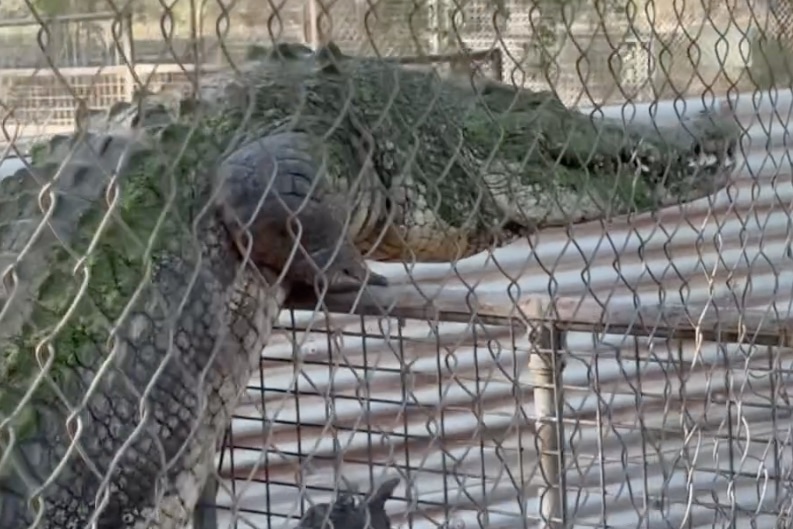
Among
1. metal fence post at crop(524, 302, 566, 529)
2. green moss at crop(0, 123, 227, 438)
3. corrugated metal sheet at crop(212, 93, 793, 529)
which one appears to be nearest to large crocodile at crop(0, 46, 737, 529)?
green moss at crop(0, 123, 227, 438)

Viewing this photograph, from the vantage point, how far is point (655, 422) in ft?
12.1

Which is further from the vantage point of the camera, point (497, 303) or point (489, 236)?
point (489, 236)

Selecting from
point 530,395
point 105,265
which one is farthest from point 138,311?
point 530,395

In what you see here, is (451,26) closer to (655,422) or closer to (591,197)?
(591,197)

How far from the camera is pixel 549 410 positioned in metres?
2.30

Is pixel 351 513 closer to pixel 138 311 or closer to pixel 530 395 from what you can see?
pixel 138 311

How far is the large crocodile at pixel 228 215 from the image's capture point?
179cm

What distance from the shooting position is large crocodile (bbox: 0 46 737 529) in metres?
1.79

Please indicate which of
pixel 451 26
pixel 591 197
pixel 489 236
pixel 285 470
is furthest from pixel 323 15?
pixel 285 470

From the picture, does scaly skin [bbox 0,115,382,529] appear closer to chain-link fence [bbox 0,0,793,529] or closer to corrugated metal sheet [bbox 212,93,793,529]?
chain-link fence [bbox 0,0,793,529]

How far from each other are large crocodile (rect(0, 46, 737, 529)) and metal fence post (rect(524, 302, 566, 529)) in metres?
0.17

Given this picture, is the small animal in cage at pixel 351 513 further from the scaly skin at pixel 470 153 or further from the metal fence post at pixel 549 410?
the scaly skin at pixel 470 153

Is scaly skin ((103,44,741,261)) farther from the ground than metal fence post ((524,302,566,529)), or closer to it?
farther from the ground

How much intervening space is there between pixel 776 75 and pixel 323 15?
1032mm
